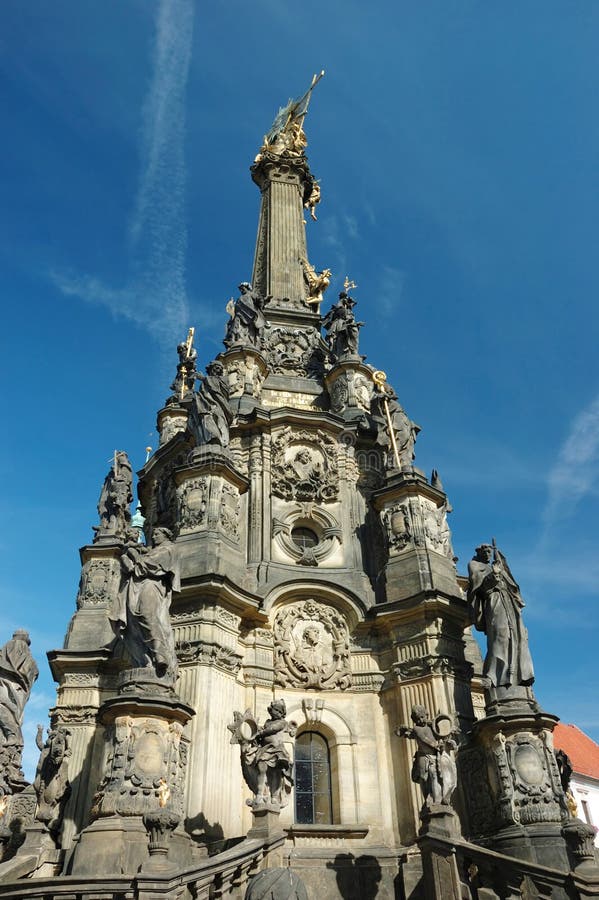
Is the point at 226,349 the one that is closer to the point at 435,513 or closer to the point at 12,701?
the point at 435,513

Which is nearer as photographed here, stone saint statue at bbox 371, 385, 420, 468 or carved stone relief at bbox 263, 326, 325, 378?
stone saint statue at bbox 371, 385, 420, 468

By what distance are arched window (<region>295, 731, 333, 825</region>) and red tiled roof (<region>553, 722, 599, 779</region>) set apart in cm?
2188

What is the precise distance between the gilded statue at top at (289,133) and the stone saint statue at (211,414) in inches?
597

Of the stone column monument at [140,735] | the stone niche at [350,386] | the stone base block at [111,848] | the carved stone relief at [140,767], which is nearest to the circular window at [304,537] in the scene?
the stone niche at [350,386]

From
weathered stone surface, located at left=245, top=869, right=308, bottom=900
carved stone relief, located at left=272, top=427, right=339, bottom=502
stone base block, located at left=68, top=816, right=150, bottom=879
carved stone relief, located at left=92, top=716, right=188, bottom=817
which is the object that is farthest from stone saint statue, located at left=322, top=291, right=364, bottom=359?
weathered stone surface, located at left=245, top=869, right=308, bottom=900

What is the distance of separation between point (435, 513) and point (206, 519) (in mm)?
5196

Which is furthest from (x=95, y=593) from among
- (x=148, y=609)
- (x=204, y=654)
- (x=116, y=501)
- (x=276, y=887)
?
(x=276, y=887)

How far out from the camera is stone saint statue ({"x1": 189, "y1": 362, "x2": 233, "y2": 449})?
16138mm

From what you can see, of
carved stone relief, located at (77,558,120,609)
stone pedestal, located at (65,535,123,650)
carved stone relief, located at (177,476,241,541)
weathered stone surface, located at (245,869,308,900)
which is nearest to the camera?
weathered stone surface, located at (245,869,308,900)

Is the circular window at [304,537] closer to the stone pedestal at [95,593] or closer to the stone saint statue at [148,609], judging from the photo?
the stone pedestal at [95,593]

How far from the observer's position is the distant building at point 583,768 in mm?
31375

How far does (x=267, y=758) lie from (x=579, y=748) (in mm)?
29468

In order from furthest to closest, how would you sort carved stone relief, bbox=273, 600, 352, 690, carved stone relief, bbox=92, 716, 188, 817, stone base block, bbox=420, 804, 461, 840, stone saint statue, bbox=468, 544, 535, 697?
carved stone relief, bbox=273, 600, 352, 690, stone saint statue, bbox=468, 544, 535, 697, stone base block, bbox=420, 804, 461, 840, carved stone relief, bbox=92, 716, 188, 817

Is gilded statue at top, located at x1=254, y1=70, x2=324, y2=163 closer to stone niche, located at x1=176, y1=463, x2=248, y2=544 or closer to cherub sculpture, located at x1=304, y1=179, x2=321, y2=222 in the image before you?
cherub sculpture, located at x1=304, y1=179, x2=321, y2=222
